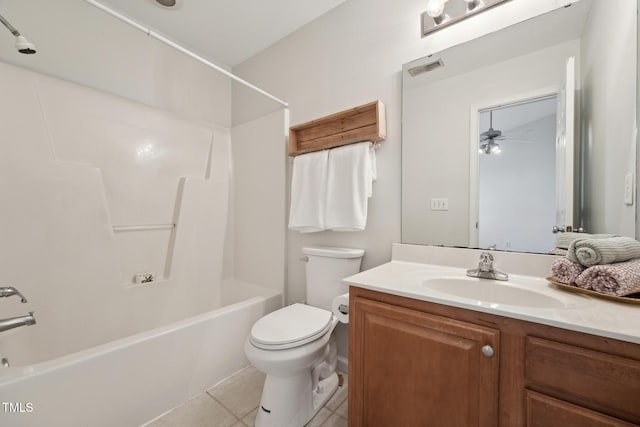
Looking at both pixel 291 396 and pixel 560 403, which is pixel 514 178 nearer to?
pixel 560 403

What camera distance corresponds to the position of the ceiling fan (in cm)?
125

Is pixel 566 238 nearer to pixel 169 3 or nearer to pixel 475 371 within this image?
pixel 475 371

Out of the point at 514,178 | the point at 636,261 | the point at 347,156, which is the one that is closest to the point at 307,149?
the point at 347,156

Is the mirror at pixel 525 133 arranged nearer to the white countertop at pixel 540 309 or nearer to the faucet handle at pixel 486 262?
the faucet handle at pixel 486 262

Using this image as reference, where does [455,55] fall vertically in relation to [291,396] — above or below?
above

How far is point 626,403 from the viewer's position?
59 centimetres

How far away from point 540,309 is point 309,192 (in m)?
1.31

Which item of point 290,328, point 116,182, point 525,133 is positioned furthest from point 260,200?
point 525,133

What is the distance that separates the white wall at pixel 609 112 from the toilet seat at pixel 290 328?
4.06 ft

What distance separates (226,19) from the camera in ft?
6.27

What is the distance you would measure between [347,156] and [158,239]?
158 centimetres

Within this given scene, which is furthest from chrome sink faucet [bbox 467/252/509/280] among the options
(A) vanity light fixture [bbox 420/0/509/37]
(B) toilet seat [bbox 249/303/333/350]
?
(A) vanity light fixture [bbox 420/0/509/37]

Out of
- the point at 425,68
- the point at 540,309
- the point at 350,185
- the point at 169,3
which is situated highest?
the point at 169,3

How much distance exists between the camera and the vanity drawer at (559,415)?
2.02 ft
